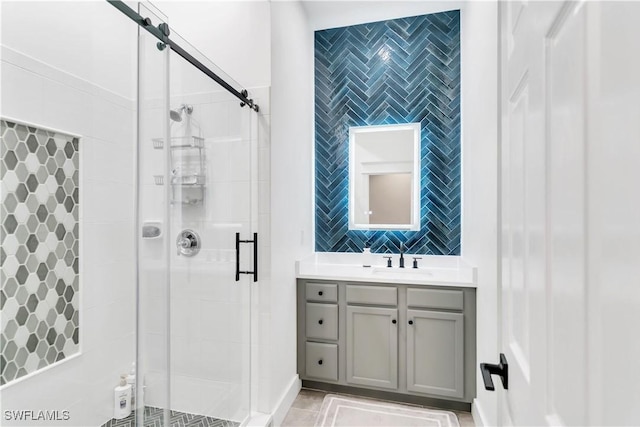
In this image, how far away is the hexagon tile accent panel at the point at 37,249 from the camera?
1233 mm

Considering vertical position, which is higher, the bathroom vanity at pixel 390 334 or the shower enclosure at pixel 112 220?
the shower enclosure at pixel 112 220

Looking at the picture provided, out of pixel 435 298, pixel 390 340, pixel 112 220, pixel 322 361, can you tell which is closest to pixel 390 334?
pixel 390 340

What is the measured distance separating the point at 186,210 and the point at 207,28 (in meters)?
1.47

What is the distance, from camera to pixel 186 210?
1.50 m

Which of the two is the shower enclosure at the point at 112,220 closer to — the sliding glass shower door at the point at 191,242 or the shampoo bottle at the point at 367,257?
the sliding glass shower door at the point at 191,242

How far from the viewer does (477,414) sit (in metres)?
2.03

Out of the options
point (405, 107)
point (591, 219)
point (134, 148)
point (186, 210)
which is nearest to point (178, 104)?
point (134, 148)

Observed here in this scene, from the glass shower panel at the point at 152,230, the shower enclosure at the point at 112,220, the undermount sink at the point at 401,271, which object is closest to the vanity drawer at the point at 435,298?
the undermount sink at the point at 401,271

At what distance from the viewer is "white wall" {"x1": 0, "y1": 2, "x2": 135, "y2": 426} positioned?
4.27 feet

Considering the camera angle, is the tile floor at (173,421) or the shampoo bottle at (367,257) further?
the shampoo bottle at (367,257)

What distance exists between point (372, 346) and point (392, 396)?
1.30 feet

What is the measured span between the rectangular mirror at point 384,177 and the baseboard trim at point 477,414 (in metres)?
1.38

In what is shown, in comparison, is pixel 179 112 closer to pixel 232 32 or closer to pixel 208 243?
pixel 208 243

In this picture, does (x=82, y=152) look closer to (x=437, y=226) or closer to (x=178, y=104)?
(x=178, y=104)
